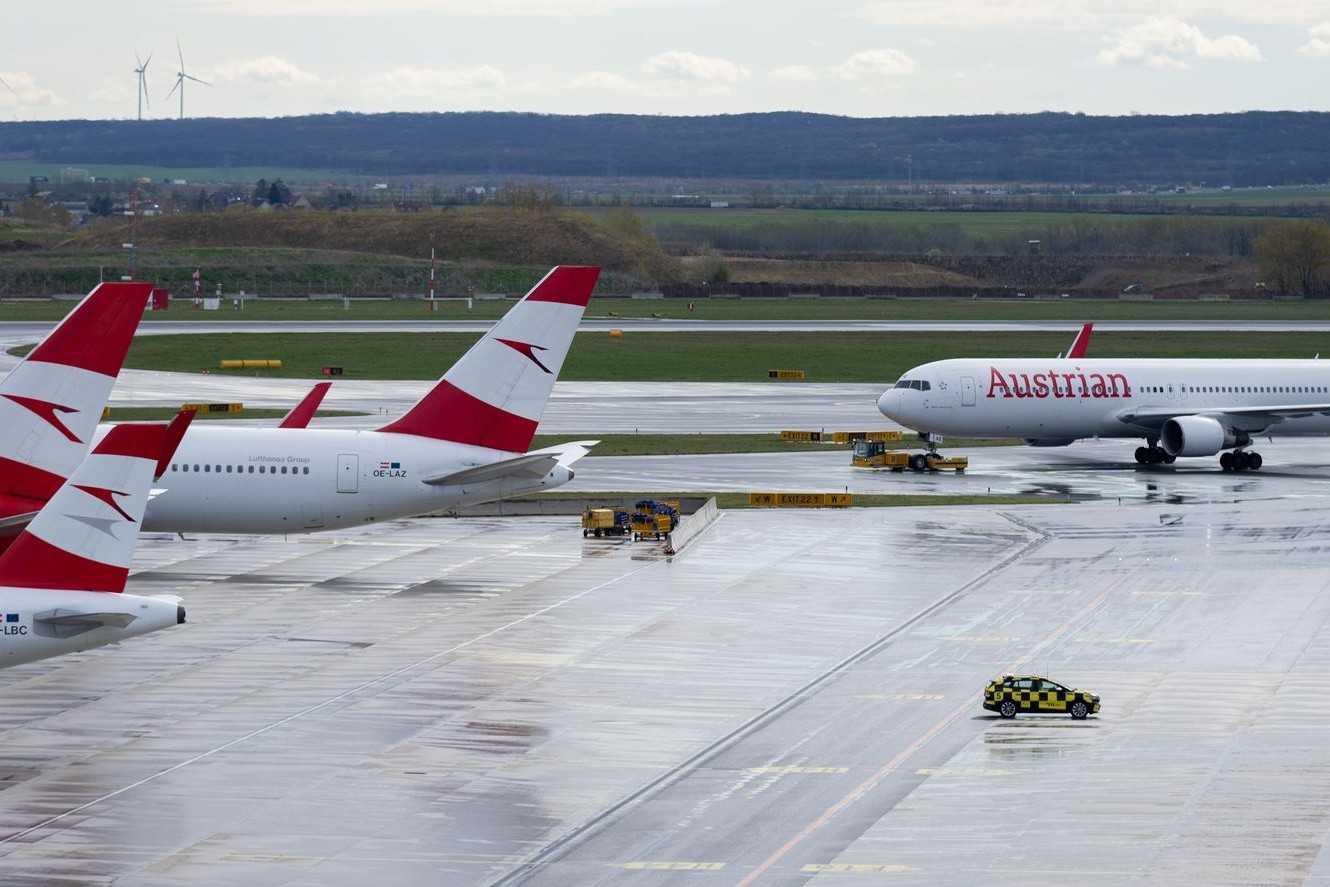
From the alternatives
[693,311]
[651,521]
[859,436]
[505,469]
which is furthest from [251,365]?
[505,469]

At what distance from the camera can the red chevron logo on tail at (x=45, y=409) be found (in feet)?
115

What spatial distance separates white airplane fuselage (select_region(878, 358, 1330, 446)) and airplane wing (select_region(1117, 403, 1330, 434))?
0.04 metres

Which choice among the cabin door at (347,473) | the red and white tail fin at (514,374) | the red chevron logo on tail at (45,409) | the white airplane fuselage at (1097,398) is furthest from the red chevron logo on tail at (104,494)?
the white airplane fuselage at (1097,398)

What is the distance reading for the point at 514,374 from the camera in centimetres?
5184

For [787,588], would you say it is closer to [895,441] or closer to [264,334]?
[895,441]

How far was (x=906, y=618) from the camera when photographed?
48094 mm

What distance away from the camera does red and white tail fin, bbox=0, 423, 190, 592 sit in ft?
102

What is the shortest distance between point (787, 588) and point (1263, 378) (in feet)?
138

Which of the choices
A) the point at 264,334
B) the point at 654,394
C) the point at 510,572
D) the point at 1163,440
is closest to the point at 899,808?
the point at 510,572

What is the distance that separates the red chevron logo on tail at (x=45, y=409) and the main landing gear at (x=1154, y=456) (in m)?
57.6

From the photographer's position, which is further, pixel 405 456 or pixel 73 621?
pixel 405 456

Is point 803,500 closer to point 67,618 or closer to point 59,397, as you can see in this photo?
point 59,397

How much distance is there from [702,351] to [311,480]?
89393 mm

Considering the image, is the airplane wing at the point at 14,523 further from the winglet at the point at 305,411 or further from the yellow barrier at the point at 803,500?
the yellow barrier at the point at 803,500
